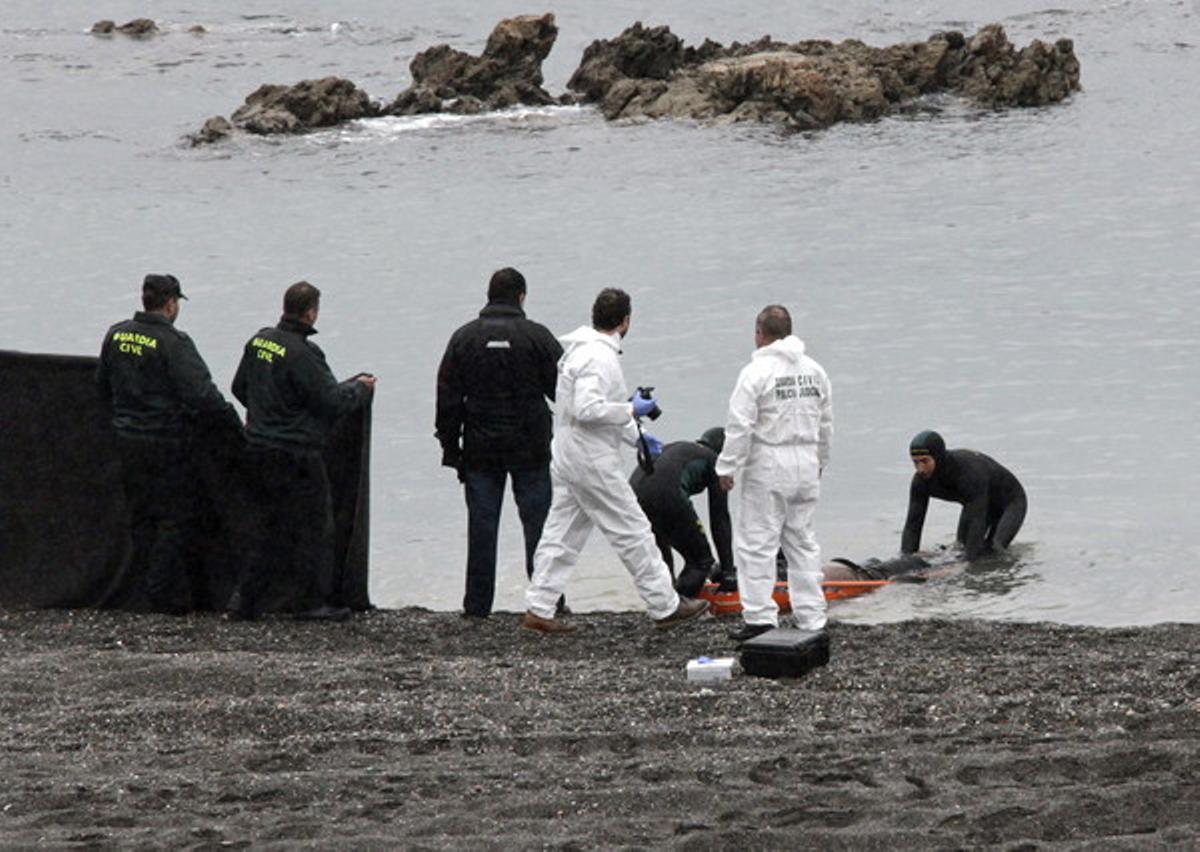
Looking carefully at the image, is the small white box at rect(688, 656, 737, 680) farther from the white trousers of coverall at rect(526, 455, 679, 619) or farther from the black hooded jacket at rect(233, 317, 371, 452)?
the black hooded jacket at rect(233, 317, 371, 452)

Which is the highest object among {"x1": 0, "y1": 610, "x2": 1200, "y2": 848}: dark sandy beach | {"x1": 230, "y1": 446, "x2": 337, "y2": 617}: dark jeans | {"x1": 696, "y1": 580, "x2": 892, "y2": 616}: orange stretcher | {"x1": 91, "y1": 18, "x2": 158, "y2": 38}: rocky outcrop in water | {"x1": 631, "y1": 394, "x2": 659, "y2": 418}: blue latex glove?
{"x1": 91, "y1": 18, "x2": 158, "y2": 38}: rocky outcrop in water

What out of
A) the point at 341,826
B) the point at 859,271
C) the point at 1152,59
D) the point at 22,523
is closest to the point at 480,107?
the point at 859,271

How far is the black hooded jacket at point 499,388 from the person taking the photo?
1250 centimetres

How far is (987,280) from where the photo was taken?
3569 cm

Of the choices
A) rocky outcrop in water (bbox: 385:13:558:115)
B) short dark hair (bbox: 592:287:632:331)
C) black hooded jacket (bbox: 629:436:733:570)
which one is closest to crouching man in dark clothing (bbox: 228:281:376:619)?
short dark hair (bbox: 592:287:632:331)

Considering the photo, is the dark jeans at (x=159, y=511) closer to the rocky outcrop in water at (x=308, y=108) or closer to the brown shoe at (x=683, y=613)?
the brown shoe at (x=683, y=613)

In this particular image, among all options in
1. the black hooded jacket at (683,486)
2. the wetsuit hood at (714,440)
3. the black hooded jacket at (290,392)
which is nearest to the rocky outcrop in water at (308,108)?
the wetsuit hood at (714,440)

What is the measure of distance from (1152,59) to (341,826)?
49.0 metres

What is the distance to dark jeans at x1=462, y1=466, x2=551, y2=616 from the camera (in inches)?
504

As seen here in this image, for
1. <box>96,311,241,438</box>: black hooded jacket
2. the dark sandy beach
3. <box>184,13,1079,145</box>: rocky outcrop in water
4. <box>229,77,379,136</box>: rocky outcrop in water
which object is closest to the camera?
the dark sandy beach

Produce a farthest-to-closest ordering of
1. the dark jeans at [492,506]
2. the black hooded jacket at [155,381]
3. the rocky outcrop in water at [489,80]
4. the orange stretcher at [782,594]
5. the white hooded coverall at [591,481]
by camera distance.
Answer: the rocky outcrop in water at [489,80] → the orange stretcher at [782,594] → the dark jeans at [492,506] → the black hooded jacket at [155,381] → the white hooded coverall at [591,481]

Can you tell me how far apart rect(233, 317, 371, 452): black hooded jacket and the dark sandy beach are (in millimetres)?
1118

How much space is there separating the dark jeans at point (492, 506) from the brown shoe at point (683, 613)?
2.76 ft

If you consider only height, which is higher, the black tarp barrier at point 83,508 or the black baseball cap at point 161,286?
the black baseball cap at point 161,286
